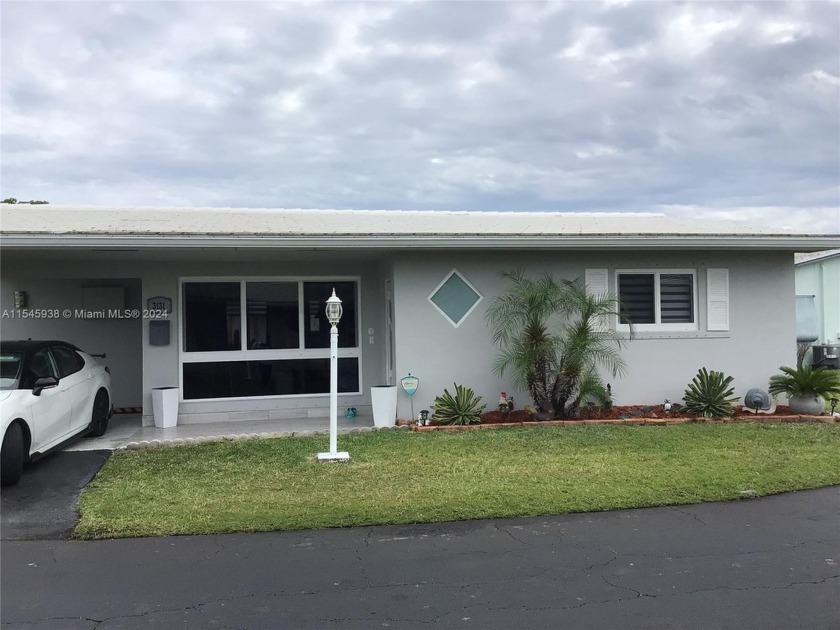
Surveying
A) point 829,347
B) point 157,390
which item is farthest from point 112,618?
point 829,347

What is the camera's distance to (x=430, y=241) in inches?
393

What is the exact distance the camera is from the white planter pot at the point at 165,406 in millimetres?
10508

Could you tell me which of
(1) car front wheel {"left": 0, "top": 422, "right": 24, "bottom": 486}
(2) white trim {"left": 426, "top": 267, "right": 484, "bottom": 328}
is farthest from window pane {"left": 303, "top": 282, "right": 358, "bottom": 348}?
(1) car front wheel {"left": 0, "top": 422, "right": 24, "bottom": 486}

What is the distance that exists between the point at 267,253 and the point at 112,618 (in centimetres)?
671

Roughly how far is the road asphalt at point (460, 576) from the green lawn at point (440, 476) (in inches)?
13.6

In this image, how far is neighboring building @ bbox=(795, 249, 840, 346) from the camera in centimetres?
1962

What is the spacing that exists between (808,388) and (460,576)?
8.07 meters

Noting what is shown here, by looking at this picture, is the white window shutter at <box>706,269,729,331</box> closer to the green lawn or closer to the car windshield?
the green lawn

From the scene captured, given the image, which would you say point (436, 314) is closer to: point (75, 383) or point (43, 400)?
point (75, 383)

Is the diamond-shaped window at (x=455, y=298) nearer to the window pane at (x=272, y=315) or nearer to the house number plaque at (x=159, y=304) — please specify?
the window pane at (x=272, y=315)

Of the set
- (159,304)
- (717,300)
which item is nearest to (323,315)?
(159,304)

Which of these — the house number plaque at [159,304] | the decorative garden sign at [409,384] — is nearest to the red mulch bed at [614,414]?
the decorative garden sign at [409,384]

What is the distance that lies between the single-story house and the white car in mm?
1454

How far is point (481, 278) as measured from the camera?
10.9 meters
